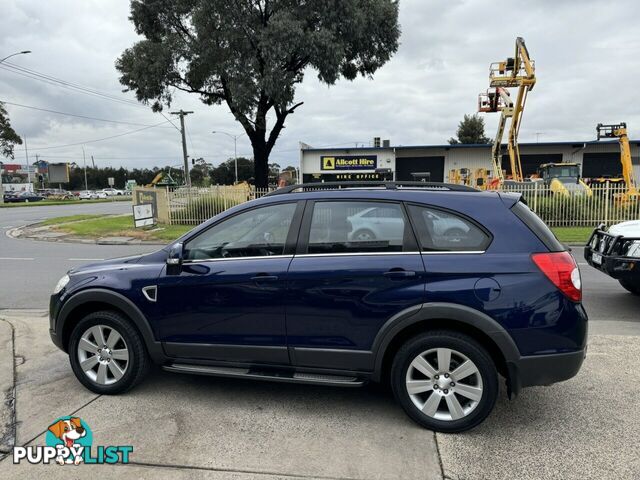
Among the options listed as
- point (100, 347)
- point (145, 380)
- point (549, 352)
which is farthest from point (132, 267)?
point (549, 352)

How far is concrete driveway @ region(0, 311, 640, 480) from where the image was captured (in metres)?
2.75

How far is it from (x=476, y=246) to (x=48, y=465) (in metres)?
3.06

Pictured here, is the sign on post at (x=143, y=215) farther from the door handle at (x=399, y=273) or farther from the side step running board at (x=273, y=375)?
the door handle at (x=399, y=273)

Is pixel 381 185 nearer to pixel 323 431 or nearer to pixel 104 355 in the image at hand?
pixel 323 431

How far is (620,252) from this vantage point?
221 inches

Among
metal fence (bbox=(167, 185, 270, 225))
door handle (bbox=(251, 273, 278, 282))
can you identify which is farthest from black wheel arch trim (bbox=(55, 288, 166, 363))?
metal fence (bbox=(167, 185, 270, 225))

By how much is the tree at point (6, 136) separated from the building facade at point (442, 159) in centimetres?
3711

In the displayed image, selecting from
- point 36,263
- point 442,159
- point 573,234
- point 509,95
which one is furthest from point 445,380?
point 442,159

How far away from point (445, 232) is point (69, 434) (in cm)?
296

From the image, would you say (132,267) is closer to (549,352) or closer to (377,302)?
(377,302)

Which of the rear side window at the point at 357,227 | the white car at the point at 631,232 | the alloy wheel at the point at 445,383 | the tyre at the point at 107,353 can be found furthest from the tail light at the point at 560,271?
the white car at the point at 631,232

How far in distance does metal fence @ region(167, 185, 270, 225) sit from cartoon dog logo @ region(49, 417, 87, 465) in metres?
16.7

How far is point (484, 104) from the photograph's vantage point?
27766mm

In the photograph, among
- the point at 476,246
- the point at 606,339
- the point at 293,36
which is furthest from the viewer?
the point at 293,36
